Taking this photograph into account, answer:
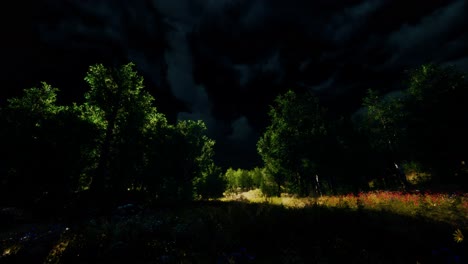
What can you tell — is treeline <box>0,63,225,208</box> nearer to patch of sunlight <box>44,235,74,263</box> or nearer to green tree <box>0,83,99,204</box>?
green tree <box>0,83,99,204</box>

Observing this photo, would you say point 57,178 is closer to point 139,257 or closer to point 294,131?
point 139,257

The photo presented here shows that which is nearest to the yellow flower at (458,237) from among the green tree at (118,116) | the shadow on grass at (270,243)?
the shadow on grass at (270,243)

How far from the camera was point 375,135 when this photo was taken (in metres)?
36.8

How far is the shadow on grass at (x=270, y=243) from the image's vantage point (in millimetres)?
4969

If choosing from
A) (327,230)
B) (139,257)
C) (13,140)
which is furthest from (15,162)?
(327,230)

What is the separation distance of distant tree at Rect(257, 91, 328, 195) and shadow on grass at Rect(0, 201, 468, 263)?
19.4m

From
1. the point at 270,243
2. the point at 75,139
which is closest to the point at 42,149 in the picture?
the point at 75,139

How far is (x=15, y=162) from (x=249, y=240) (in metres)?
26.6

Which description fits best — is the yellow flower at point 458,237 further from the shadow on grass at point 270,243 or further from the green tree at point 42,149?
the green tree at point 42,149

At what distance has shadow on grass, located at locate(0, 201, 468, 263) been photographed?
196 inches

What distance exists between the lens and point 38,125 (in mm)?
22656

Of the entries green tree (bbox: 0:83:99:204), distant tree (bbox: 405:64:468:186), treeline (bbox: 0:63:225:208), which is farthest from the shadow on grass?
green tree (bbox: 0:83:99:204)

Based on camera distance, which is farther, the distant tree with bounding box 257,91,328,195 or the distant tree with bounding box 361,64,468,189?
the distant tree with bounding box 257,91,328,195

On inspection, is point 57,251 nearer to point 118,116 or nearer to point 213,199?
point 213,199
